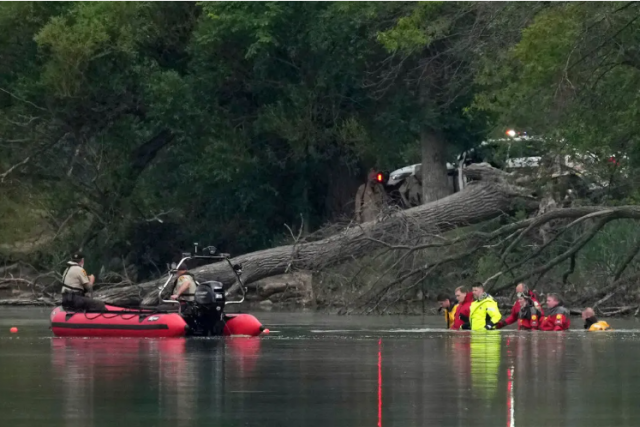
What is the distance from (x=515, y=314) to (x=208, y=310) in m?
6.21

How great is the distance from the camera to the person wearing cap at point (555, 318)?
1126 inches

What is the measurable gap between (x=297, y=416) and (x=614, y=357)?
840 cm

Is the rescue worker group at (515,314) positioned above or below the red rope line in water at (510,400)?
above

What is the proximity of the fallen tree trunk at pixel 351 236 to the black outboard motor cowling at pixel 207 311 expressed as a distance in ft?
28.2

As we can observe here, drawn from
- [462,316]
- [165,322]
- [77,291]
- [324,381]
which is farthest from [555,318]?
[324,381]

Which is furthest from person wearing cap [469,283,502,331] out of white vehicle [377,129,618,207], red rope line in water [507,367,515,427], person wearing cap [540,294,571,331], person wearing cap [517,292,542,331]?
A: red rope line in water [507,367,515,427]

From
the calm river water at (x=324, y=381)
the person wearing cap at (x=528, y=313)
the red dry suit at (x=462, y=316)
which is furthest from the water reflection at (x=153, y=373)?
the person wearing cap at (x=528, y=313)

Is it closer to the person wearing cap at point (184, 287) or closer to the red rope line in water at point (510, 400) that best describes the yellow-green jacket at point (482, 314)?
the person wearing cap at point (184, 287)

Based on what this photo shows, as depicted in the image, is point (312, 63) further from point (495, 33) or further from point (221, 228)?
point (495, 33)

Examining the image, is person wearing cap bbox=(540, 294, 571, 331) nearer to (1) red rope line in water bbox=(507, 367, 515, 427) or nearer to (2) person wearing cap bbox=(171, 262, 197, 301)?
(2) person wearing cap bbox=(171, 262, 197, 301)

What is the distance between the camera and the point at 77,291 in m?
27.8

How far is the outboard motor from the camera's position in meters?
26.2

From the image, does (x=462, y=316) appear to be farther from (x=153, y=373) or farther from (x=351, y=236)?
(x=153, y=373)

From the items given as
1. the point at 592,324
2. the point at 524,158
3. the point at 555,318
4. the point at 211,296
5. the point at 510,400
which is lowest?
the point at 510,400
